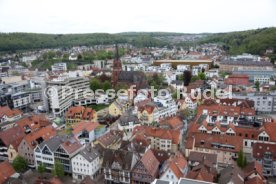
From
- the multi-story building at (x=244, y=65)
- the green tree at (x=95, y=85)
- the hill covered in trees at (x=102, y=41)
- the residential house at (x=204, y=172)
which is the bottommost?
the residential house at (x=204, y=172)

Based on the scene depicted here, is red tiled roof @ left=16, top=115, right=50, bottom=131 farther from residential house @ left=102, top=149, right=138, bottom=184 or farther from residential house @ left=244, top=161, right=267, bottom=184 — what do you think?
residential house @ left=244, top=161, right=267, bottom=184

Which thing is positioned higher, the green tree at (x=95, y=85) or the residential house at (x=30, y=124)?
the green tree at (x=95, y=85)

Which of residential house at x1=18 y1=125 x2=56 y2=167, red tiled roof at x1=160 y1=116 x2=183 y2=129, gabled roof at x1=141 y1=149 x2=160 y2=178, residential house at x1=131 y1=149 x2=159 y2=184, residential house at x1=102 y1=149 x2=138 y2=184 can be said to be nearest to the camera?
residential house at x1=131 y1=149 x2=159 y2=184

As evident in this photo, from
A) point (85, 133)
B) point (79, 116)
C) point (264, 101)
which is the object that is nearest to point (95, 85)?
point (79, 116)

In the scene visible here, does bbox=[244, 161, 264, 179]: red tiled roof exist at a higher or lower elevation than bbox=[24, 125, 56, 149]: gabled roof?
lower

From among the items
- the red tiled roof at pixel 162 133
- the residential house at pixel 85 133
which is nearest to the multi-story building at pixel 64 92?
the residential house at pixel 85 133

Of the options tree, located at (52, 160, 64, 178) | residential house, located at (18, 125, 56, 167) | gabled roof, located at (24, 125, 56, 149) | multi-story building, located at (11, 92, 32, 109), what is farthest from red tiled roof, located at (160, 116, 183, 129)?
multi-story building, located at (11, 92, 32, 109)

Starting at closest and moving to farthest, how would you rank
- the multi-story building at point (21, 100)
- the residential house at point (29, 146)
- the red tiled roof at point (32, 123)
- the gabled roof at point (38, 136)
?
the residential house at point (29, 146) → the gabled roof at point (38, 136) → the red tiled roof at point (32, 123) → the multi-story building at point (21, 100)

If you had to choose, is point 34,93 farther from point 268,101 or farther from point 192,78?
point 268,101

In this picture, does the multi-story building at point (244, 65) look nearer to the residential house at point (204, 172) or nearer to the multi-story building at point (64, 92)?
the multi-story building at point (64, 92)
